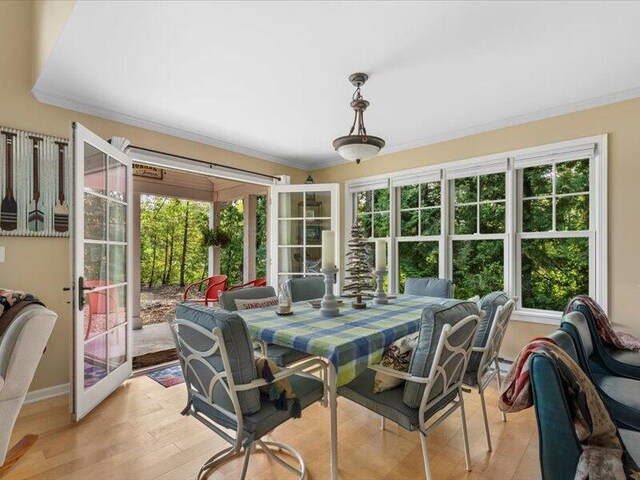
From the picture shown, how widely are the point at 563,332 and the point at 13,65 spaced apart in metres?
4.16

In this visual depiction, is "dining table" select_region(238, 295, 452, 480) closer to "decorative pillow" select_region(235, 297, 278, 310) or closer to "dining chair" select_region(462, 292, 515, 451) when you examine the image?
"decorative pillow" select_region(235, 297, 278, 310)

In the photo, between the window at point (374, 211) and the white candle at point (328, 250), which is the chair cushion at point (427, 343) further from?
the window at point (374, 211)

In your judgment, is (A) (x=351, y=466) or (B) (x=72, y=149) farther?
(B) (x=72, y=149)

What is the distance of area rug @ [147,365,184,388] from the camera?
3123 mm

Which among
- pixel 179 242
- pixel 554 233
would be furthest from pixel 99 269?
pixel 179 242

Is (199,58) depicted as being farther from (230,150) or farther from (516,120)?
(516,120)

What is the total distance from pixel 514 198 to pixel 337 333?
2620 millimetres

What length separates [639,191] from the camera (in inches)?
108

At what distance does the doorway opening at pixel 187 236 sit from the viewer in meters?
6.09

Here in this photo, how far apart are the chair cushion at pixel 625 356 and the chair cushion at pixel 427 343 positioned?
4.61 ft

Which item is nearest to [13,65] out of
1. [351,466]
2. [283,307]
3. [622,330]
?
[283,307]

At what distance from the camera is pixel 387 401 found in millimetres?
1700

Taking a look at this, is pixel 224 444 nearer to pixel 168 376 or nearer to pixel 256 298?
pixel 256 298

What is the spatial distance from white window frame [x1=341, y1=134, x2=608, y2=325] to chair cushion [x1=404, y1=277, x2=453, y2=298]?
58cm
